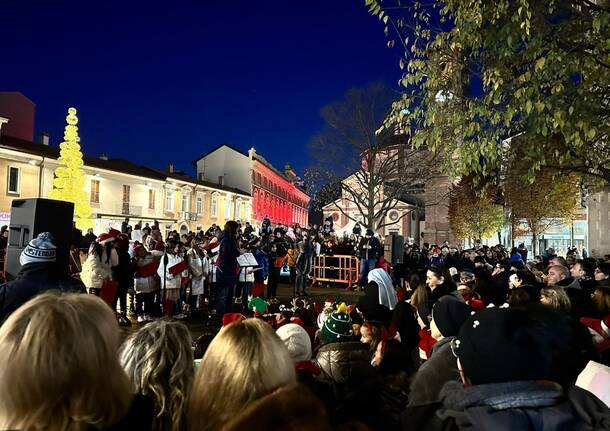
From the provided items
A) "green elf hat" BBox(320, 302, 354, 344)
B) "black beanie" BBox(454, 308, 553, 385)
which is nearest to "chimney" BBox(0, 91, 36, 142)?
"green elf hat" BBox(320, 302, 354, 344)

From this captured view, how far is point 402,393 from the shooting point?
345 cm

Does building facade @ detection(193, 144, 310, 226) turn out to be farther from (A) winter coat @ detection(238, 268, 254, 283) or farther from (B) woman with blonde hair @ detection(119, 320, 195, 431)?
(B) woman with blonde hair @ detection(119, 320, 195, 431)

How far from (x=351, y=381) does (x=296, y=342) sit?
18.3 inches

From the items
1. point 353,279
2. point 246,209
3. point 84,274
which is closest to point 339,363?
point 84,274

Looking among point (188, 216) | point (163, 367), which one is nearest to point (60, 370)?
point (163, 367)

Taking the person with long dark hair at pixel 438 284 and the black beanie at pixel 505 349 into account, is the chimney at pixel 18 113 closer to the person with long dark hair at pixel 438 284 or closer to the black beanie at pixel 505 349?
the person with long dark hair at pixel 438 284

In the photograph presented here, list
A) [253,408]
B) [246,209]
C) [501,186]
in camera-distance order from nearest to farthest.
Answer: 1. [253,408]
2. [501,186]
3. [246,209]

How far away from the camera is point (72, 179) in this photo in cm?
2873

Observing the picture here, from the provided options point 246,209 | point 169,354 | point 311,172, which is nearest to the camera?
point 169,354

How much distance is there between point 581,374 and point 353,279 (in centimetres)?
1591

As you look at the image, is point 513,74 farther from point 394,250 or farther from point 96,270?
point 394,250

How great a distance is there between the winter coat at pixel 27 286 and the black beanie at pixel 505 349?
3531mm

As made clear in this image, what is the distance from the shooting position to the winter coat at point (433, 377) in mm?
2891

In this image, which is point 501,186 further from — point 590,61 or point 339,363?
point 339,363
